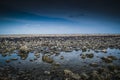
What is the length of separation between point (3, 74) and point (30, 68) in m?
2.54

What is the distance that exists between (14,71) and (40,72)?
90.0 inches

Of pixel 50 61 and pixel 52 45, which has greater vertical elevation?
pixel 52 45

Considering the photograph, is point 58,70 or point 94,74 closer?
point 94,74

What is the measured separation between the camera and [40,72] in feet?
37.5

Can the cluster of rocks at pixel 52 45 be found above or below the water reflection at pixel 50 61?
above

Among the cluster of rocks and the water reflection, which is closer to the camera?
the water reflection

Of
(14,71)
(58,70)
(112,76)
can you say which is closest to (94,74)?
(112,76)

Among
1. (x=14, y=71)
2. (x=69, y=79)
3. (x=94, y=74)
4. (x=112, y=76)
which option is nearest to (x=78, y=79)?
(x=69, y=79)

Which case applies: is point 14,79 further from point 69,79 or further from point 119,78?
point 119,78

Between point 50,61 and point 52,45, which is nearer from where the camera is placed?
point 50,61

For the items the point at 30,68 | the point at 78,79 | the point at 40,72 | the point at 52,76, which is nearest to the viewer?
the point at 78,79

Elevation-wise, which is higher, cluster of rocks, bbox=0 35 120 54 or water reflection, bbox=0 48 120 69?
cluster of rocks, bbox=0 35 120 54

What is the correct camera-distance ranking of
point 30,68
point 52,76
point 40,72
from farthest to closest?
1. point 30,68
2. point 40,72
3. point 52,76

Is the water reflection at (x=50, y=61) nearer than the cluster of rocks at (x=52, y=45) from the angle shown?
Yes
